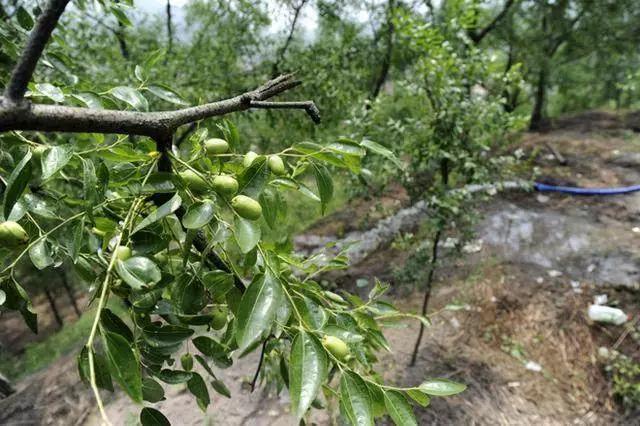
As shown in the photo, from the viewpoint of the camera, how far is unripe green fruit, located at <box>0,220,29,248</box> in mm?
690

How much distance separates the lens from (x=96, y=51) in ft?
15.8

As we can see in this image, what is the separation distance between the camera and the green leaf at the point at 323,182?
770 mm

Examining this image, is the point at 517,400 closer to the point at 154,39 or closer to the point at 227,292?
the point at 227,292

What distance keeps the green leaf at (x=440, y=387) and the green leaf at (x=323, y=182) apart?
1.29 feet

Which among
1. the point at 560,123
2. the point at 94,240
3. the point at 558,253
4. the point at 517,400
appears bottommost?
the point at 517,400

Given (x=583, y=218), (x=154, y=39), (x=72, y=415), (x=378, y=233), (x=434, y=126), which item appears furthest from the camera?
(x=154, y=39)

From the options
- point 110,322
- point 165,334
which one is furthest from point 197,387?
point 110,322

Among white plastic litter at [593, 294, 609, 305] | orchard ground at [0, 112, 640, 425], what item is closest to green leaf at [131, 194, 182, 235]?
orchard ground at [0, 112, 640, 425]

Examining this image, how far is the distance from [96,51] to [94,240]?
506 centimetres

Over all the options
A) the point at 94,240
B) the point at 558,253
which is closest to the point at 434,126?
the point at 94,240

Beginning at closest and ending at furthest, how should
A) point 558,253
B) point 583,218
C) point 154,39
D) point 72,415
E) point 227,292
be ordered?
point 227,292, point 72,415, point 558,253, point 583,218, point 154,39

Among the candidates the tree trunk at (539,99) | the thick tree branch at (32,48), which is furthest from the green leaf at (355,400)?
the tree trunk at (539,99)

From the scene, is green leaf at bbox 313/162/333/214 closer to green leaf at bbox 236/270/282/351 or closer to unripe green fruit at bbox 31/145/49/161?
green leaf at bbox 236/270/282/351

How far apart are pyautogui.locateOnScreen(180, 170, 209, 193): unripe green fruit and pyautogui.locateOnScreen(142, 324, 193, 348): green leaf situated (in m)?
0.25
